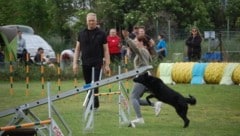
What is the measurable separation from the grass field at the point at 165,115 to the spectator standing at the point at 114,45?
4.03 metres

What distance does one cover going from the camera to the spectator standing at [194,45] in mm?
24734

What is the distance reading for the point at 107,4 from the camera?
130 ft

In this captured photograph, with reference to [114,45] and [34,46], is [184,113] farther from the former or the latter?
[34,46]

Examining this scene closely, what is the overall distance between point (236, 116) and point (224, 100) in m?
3.20

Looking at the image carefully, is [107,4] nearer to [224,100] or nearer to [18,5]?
[18,5]

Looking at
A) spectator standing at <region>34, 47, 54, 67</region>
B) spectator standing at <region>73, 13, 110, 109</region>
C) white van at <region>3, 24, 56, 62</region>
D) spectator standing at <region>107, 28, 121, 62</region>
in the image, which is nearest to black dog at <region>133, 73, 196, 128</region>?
spectator standing at <region>73, 13, 110, 109</region>

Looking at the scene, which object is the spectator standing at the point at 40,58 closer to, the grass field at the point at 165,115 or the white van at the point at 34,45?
the white van at the point at 34,45

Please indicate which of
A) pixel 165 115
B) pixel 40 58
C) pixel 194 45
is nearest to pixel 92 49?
pixel 165 115

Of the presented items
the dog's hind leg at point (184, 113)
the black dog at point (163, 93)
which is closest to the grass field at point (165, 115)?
the dog's hind leg at point (184, 113)

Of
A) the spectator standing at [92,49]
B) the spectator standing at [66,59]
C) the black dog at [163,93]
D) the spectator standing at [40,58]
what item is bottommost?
the spectator standing at [66,59]

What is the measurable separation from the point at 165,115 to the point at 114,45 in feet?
33.0

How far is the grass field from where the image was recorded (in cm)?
1087

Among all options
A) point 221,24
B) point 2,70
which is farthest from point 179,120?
point 221,24

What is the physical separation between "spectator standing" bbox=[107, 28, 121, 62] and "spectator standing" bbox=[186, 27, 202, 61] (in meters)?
2.82
